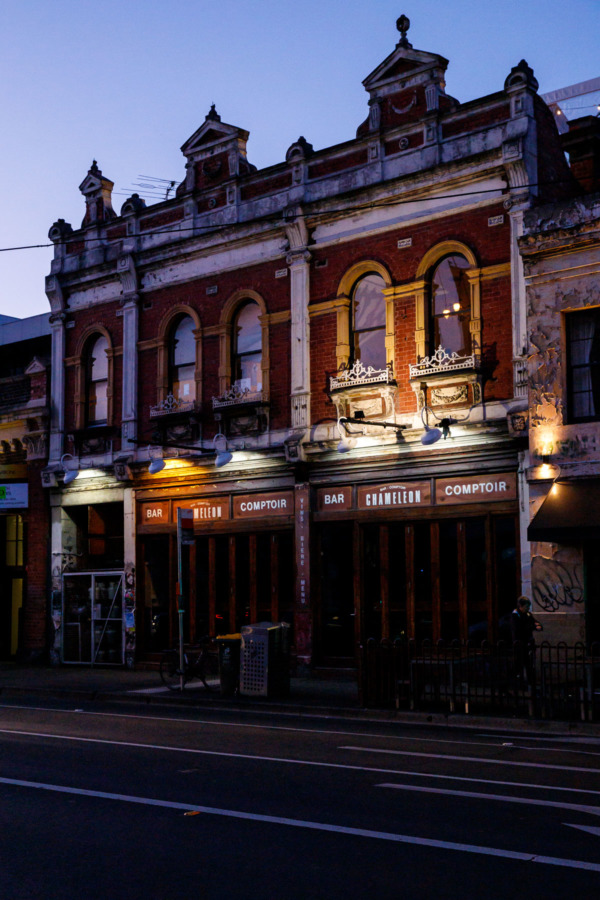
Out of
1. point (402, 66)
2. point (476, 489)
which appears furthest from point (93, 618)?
point (402, 66)

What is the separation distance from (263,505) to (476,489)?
5.23 meters

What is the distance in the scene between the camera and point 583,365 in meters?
17.5

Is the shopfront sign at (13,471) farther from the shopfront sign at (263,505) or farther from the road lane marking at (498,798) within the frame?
the road lane marking at (498,798)

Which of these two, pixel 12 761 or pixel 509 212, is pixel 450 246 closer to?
pixel 509 212

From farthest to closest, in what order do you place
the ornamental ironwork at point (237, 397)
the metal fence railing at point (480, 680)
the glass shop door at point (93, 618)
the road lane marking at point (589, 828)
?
the glass shop door at point (93, 618), the ornamental ironwork at point (237, 397), the metal fence railing at point (480, 680), the road lane marking at point (589, 828)

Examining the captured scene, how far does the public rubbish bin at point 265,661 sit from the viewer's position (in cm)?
1722

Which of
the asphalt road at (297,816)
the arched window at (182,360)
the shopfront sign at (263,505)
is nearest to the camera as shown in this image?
the asphalt road at (297,816)

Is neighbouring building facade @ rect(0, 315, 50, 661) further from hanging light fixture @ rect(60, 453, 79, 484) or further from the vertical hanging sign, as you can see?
the vertical hanging sign

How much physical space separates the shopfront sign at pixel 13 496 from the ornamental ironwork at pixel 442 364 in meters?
12.2

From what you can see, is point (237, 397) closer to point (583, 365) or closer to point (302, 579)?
point (302, 579)

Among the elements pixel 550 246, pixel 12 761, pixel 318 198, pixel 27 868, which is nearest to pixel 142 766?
pixel 12 761

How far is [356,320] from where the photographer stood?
21078mm

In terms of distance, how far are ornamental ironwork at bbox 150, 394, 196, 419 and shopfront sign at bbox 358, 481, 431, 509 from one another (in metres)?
5.09

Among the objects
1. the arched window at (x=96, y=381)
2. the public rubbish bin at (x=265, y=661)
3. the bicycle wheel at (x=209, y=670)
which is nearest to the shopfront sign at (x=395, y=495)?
the public rubbish bin at (x=265, y=661)
